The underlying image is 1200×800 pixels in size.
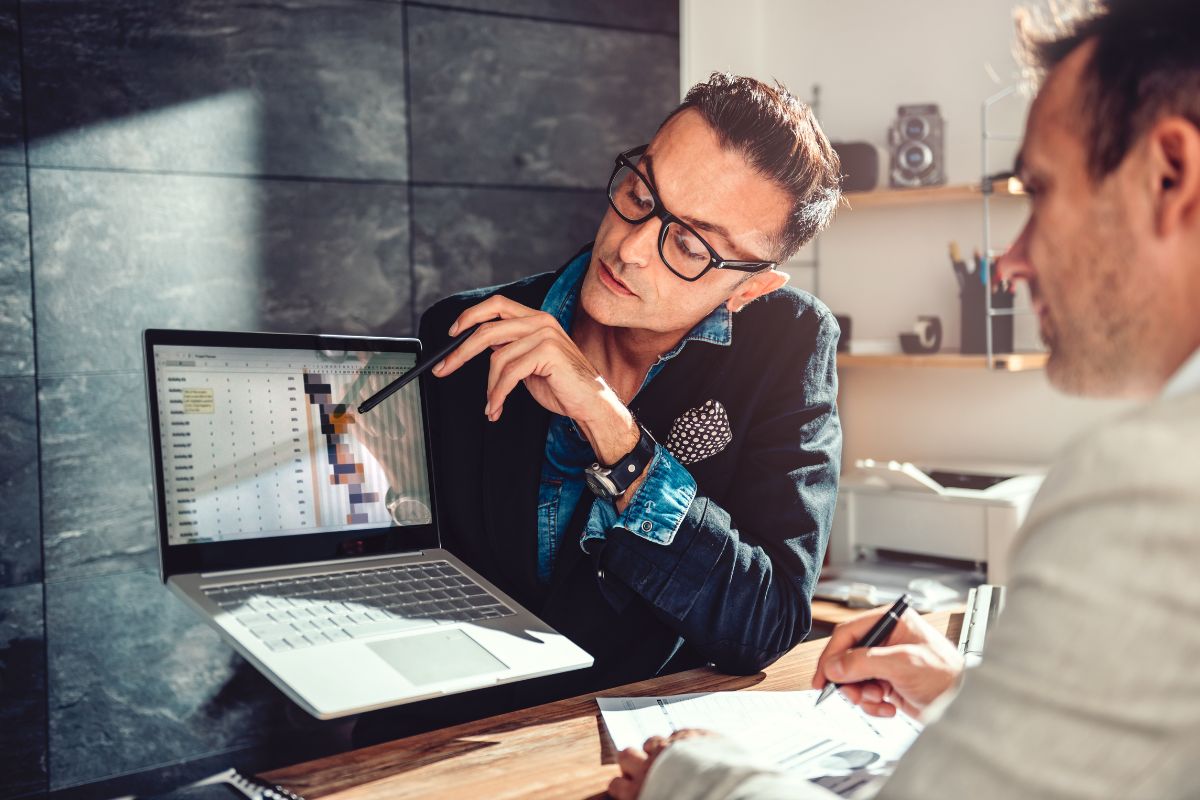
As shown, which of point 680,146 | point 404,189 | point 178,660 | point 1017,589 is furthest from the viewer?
point 404,189

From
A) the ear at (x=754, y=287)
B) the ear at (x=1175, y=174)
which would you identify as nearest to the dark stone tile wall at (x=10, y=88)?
the ear at (x=754, y=287)

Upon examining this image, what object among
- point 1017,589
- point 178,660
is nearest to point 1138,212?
point 1017,589

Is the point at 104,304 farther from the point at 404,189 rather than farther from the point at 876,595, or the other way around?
the point at 876,595

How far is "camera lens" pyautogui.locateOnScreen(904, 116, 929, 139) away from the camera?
2.98 m

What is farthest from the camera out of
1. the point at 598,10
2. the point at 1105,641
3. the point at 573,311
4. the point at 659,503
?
the point at 598,10

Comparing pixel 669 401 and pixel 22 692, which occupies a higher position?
pixel 669 401

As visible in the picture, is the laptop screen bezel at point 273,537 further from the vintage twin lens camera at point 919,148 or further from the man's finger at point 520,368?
the vintage twin lens camera at point 919,148

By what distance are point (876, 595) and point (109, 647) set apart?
181 centimetres

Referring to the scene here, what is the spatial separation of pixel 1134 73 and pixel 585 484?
35.1 inches

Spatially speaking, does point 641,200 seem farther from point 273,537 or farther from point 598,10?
point 598,10

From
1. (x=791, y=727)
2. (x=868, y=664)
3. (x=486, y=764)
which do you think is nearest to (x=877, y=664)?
(x=868, y=664)

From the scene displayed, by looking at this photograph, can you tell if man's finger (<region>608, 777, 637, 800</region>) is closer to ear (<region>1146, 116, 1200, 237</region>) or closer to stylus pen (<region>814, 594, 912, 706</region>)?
stylus pen (<region>814, 594, 912, 706</region>)

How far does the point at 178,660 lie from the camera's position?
2.74m

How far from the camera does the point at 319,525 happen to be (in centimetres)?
121
